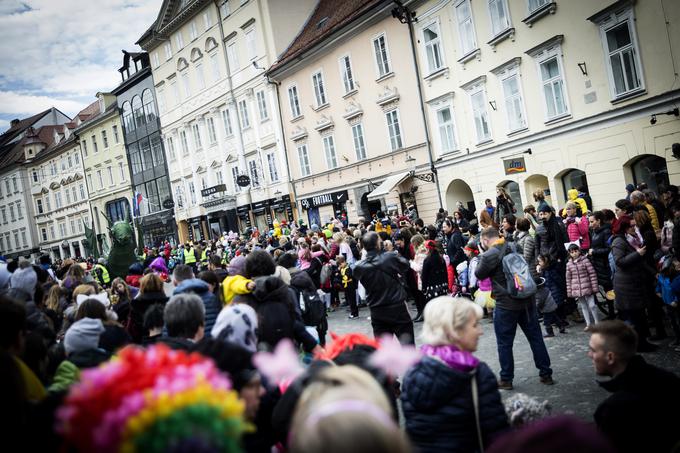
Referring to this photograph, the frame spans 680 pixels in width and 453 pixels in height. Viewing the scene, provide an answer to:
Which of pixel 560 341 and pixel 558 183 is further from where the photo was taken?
pixel 558 183

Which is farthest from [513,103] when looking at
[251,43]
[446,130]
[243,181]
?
[243,181]

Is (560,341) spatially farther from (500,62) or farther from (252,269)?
(500,62)

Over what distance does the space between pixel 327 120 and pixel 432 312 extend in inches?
1072

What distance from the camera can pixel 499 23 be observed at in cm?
1955

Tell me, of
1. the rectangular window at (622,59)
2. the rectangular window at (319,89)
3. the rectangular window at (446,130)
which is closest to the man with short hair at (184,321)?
the rectangular window at (622,59)

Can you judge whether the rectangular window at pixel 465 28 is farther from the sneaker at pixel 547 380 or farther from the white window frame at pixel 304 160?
the sneaker at pixel 547 380

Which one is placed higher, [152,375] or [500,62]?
[500,62]

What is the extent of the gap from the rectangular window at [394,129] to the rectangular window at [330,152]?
4702 millimetres

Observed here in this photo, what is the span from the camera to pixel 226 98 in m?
37.9

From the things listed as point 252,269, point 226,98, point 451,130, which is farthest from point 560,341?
point 226,98

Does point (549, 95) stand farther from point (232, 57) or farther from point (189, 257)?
point (232, 57)

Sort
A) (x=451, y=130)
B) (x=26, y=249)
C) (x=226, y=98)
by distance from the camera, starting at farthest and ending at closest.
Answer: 1. (x=26, y=249)
2. (x=226, y=98)
3. (x=451, y=130)

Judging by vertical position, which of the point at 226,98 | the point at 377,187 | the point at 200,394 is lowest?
the point at 200,394

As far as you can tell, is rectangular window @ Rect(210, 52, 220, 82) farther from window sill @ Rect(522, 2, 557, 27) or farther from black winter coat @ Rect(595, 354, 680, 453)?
black winter coat @ Rect(595, 354, 680, 453)
